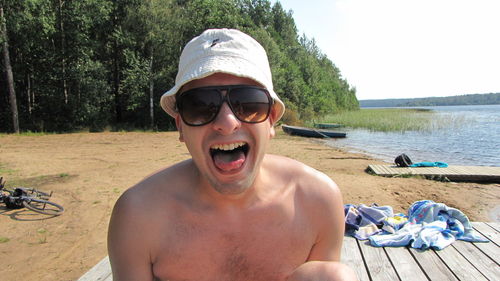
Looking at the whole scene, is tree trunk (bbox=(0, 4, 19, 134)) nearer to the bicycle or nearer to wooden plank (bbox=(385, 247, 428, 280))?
the bicycle

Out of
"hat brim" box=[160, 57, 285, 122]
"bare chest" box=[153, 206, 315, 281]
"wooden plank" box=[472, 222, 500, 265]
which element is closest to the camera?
"hat brim" box=[160, 57, 285, 122]

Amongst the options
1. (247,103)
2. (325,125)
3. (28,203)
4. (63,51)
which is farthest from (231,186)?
(325,125)

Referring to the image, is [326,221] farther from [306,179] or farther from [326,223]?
[306,179]

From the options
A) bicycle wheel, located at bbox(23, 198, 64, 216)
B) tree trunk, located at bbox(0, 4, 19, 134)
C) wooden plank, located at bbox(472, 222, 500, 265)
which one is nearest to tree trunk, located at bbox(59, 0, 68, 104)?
tree trunk, located at bbox(0, 4, 19, 134)

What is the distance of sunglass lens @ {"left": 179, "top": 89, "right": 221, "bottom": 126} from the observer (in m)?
1.35

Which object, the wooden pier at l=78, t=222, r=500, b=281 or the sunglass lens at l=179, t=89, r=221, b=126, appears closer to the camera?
the sunglass lens at l=179, t=89, r=221, b=126

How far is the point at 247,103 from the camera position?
4.50 feet

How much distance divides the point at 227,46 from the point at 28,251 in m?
4.49

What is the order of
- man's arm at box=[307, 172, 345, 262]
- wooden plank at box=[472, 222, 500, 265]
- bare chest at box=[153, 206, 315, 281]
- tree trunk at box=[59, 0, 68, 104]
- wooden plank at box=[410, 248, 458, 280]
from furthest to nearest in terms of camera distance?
tree trunk at box=[59, 0, 68, 104] < wooden plank at box=[472, 222, 500, 265] < wooden plank at box=[410, 248, 458, 280] < man's arm at box=[307, 172, 345, 262] < bare chest at box=[153, 206, 315, 281]

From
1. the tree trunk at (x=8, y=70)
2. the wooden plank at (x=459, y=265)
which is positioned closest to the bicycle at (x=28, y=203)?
the wooden plank at (x=459, y=265)

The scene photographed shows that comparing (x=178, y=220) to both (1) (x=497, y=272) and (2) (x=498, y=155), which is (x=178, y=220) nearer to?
(1) (x=497, y=272)

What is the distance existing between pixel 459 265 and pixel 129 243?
267 centimetres

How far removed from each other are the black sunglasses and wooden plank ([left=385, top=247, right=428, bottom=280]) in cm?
197

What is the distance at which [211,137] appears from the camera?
4.42ft
